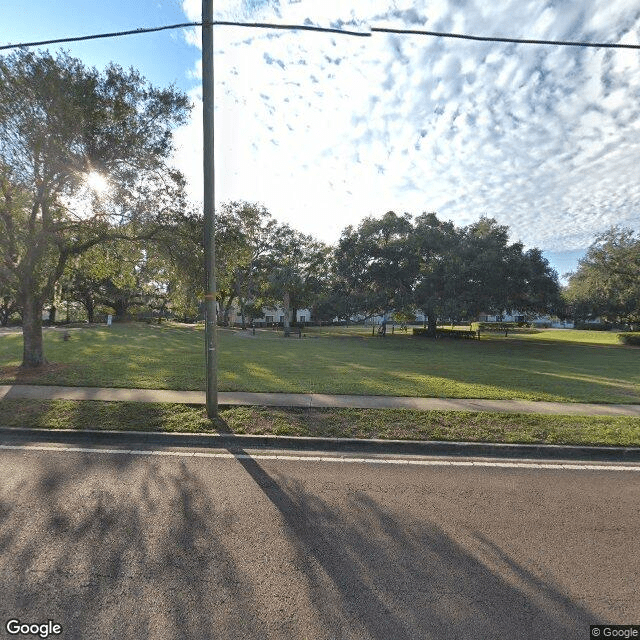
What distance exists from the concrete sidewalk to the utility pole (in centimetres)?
106

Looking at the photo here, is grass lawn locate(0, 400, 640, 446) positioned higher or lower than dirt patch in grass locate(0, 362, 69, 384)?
lower

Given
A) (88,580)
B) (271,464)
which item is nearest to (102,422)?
(271,464)

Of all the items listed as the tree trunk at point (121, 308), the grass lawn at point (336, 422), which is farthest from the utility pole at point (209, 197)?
the tree trunk at point (121, 308)

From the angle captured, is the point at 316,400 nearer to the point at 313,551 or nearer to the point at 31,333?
the point at 313,551

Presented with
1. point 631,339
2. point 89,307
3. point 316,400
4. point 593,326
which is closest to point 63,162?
point 316,400

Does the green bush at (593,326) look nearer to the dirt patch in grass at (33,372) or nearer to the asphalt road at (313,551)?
the asphalt road at (313,551)

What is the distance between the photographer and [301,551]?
304 centimetres

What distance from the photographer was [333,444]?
5477 mm

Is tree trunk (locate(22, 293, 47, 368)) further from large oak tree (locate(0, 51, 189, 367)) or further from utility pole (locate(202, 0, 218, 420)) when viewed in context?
utility pole (locate(202, 0, 218, 420))

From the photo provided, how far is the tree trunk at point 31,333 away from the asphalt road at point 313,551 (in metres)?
7.22

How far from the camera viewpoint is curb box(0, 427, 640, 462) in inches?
207

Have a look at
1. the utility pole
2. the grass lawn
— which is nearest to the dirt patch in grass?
the grass lawn

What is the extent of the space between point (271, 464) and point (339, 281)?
26386 mm

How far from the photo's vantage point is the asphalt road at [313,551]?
2359 millimetres
